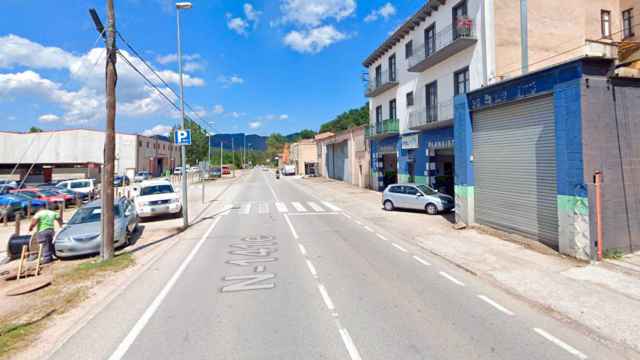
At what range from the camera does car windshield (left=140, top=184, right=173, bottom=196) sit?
58.9ft

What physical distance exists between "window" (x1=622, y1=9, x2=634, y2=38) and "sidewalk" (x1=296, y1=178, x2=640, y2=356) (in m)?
15.6

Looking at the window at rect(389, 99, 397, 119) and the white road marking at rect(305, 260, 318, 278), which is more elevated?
the window at rect(389, 99, 397, 119)

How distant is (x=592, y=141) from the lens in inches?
352

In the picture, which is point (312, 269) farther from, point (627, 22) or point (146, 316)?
point (627, 22)

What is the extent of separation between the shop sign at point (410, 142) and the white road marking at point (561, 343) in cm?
1880

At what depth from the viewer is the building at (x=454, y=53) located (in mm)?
16688

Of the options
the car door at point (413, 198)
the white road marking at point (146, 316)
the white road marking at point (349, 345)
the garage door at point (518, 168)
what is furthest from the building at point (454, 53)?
the white road marking at point (146, 316)

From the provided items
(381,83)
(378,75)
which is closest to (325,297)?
(381,83)

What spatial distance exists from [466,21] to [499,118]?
7778mm

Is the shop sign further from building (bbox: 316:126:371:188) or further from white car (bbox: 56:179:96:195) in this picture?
white car (bbox: 56:179:96:195)

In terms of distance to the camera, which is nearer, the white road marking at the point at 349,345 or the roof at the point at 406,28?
the white road marking at the point at 349,345

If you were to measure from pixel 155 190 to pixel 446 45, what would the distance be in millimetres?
17174

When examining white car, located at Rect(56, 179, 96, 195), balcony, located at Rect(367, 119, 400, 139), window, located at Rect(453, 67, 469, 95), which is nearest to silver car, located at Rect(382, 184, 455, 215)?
window, located at Rect(453, 67, 469, 95)

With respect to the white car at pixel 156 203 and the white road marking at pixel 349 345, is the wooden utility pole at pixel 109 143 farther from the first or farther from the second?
the white road marking at pixel 349 345
